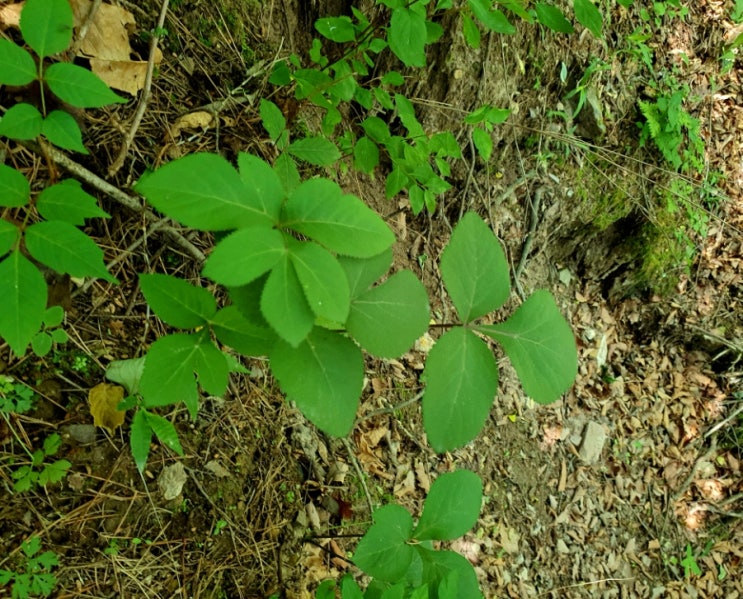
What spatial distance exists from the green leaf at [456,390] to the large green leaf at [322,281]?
193 mm

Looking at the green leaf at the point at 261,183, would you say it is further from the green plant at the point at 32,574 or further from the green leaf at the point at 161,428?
the green plant at the point at 32,574

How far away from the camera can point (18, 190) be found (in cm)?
111

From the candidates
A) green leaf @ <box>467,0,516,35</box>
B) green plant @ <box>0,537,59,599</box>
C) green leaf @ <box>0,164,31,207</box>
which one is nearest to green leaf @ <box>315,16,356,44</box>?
green leaf @ <box>467,0,516,35</box>

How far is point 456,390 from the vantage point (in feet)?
3.01

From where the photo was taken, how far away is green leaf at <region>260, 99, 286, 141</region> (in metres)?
1.67

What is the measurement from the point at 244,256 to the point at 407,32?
3.23 feet

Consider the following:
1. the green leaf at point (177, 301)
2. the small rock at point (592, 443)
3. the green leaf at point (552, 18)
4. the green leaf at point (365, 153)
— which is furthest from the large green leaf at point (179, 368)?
the small rock at point (592, 443)

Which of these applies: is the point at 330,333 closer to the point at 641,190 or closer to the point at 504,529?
the point at 504,529

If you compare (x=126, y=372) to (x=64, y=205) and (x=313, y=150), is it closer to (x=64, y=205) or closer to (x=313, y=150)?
(x=64, y=205)

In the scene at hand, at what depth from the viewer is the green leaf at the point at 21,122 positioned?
44.3 inches

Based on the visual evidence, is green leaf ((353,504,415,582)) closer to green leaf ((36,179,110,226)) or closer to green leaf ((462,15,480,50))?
green leaf ((36,179,110,226))

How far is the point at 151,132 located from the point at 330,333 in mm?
1315

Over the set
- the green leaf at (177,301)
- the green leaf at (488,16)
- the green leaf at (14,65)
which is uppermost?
the green leaf at (488,16)

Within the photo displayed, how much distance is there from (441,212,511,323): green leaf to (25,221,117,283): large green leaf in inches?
27.3
